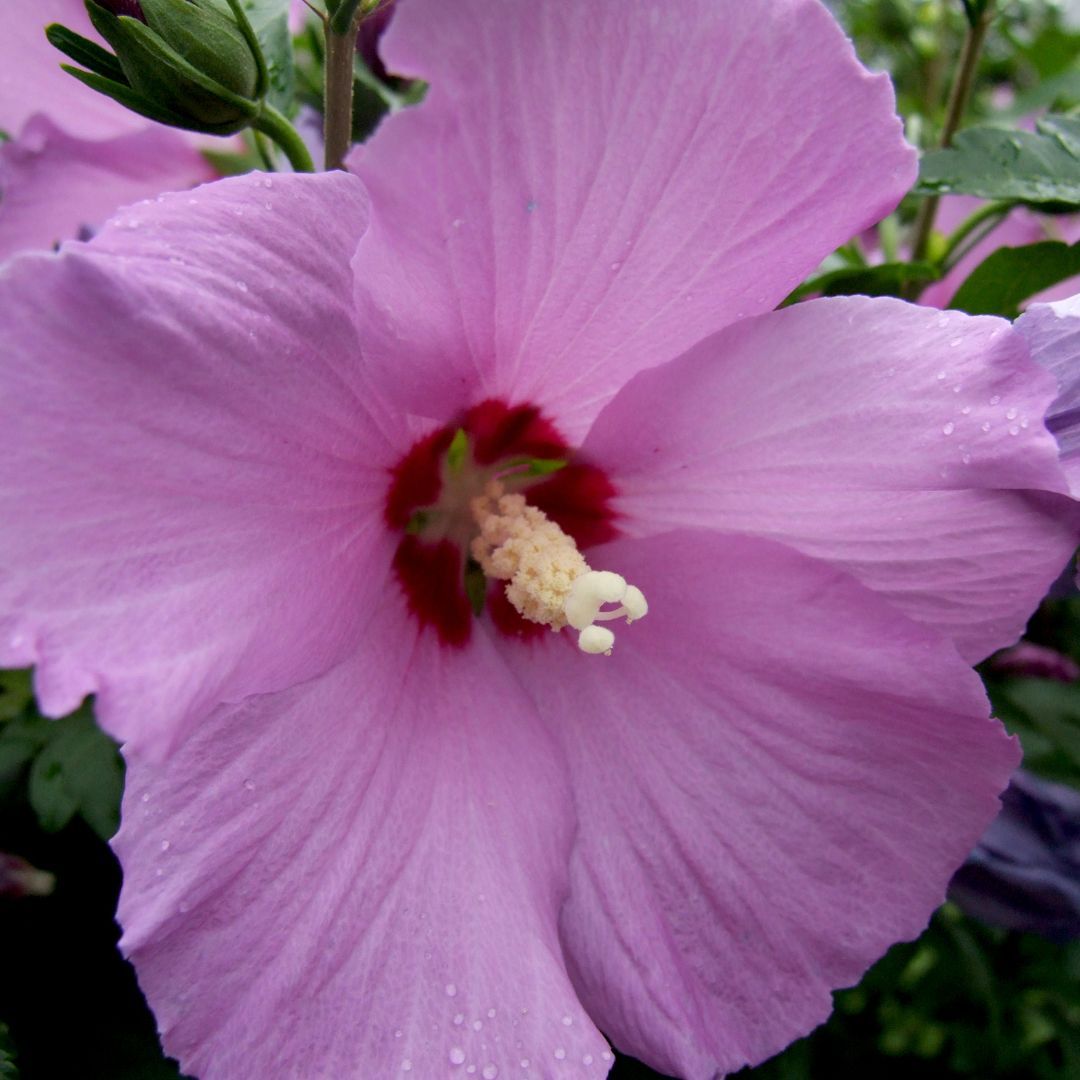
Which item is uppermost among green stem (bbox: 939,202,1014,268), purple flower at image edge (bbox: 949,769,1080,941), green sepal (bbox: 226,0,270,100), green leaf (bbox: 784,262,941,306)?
green sepal (bbox: 226,0,270,100)

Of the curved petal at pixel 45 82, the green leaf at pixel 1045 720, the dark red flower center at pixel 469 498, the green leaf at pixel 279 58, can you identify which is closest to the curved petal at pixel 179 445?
the dark red flower center at pixel 469 498

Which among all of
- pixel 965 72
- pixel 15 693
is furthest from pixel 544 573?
pixel 965 72

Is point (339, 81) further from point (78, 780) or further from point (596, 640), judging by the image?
point (78, 780)

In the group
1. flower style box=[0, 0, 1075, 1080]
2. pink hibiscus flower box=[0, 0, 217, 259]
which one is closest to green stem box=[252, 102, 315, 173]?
flower style box=[0, 0, 1075, 1080]

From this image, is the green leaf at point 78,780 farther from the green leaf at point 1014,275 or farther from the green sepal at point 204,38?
the green leaf at point 1014,275

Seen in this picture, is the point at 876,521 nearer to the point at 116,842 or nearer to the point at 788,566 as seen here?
the point at 788,566

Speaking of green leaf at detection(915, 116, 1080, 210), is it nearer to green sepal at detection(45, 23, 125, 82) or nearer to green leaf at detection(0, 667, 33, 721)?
green sepal at detection(45, 23, 125, 82)
